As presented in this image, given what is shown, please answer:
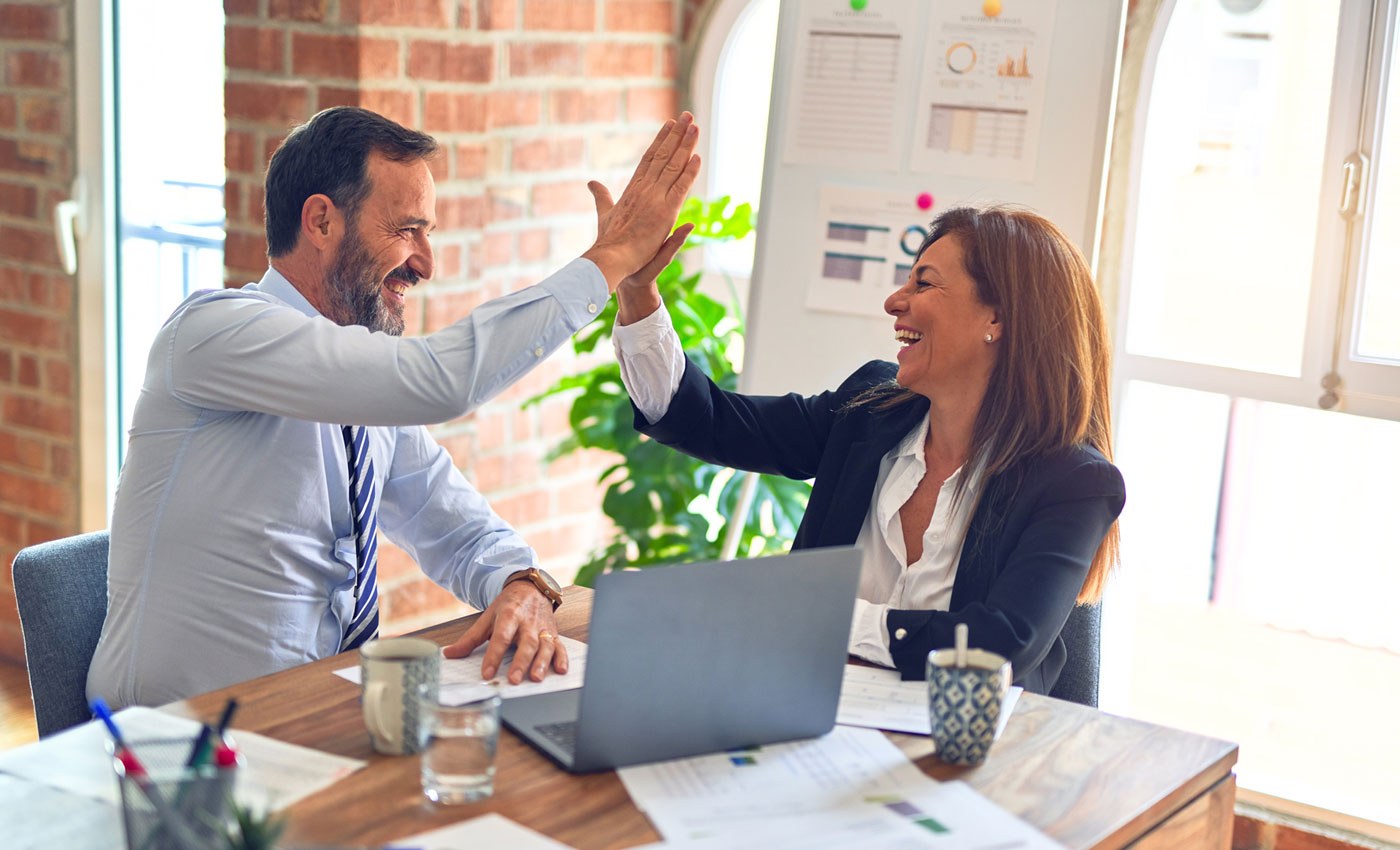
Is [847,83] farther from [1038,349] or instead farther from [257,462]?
[257,462]

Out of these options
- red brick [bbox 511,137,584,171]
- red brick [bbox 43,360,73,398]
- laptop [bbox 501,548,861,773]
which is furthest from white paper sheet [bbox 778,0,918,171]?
red brick [bbox 43,360,73,398]

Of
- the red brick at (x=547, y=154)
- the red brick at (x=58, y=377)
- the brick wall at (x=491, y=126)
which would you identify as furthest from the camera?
the red brick at (x=58, y=377)

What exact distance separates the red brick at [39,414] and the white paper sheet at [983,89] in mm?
2201

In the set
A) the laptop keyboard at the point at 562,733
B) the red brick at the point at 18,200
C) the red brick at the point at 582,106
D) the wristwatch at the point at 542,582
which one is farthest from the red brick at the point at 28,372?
the laptop keyboard at the point at 562,733

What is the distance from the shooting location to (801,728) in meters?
1.46

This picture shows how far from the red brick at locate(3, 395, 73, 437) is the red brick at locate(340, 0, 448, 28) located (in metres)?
1.42

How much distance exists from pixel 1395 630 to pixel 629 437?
171cm

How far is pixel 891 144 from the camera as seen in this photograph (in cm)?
274

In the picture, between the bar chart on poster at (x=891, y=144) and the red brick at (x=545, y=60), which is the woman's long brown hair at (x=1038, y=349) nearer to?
the bar chart on poster at (x=891, y=144)

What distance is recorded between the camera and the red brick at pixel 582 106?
3.30 meters

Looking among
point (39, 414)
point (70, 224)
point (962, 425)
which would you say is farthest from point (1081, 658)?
point (39, 414)

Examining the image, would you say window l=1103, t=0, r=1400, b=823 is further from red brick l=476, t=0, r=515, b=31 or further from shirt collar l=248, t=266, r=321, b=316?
shirt collar l=248, t=266, r=321, b=316

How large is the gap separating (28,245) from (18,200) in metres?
0.11

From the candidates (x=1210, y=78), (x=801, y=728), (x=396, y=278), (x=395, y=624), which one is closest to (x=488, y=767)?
(x=801, y=728)
